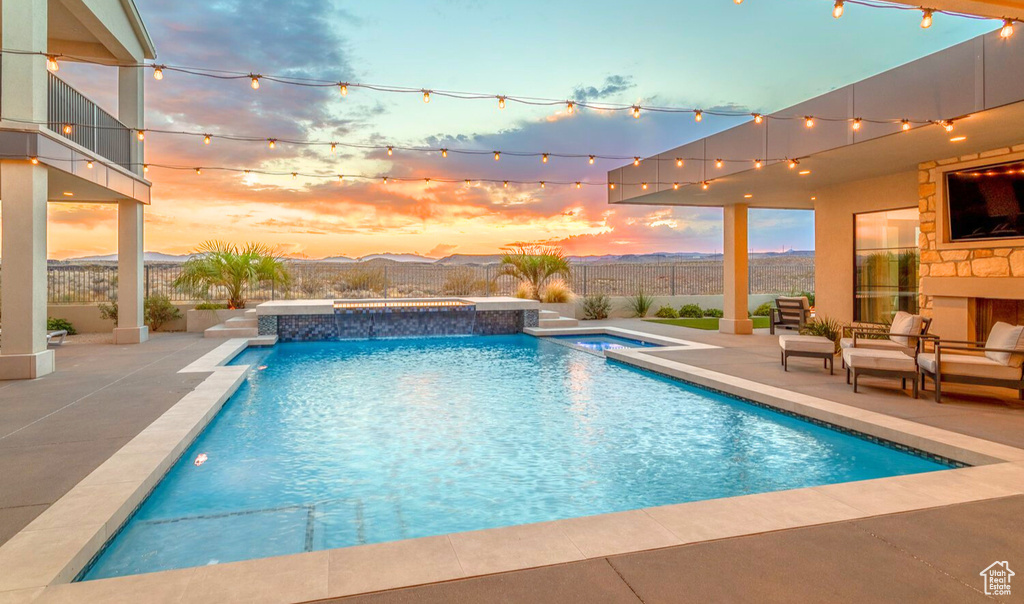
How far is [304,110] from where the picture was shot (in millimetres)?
14125

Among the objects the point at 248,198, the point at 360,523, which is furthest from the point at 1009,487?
the point at 248,198

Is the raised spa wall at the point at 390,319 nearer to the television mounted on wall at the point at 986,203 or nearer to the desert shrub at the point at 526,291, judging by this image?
the desert shrub at the point at 526,291

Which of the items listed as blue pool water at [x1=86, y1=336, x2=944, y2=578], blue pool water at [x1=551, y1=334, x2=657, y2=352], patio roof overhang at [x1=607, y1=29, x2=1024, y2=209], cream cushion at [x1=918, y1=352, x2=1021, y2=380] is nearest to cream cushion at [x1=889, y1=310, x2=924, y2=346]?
cream cushion at [x1=918, y1=352, x2=1021, y2=380]

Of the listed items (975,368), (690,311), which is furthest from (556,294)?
(975,368)

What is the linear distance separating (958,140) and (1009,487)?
5321mm

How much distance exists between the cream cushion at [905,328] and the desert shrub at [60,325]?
626 inches

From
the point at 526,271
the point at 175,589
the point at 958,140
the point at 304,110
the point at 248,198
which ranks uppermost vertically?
the point at 304,110

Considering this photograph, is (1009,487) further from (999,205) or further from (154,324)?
(154,324)

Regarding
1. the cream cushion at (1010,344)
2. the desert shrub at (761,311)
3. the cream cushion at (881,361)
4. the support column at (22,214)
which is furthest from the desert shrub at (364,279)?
the cream cushion at (1010,344)

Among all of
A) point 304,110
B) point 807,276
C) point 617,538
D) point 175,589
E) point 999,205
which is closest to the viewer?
point 175,589

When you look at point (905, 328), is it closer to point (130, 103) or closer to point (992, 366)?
point (992, 366)

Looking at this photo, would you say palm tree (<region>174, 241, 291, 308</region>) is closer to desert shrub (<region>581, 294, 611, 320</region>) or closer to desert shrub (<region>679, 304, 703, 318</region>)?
desert shrub (<region>581, 294, 611, 320</region>)

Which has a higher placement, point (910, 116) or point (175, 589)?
point (910, 116)

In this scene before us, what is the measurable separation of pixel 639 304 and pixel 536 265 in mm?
3423
